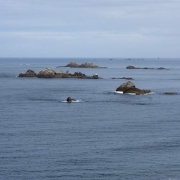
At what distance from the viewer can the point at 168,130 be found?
68.4 metres

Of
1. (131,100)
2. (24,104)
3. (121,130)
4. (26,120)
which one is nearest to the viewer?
(121,130)

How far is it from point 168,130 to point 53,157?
23.1m

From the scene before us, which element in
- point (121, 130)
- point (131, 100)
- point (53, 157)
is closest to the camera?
point (53, 157)

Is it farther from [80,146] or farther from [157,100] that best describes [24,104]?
[80,146]

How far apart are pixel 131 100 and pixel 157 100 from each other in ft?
20.5

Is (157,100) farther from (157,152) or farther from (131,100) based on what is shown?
(157,152)

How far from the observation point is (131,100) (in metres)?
107

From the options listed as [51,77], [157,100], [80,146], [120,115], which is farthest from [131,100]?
[51,77]

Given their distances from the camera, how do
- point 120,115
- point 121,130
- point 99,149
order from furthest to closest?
point 120,115 → point 121,130 → point 99,149

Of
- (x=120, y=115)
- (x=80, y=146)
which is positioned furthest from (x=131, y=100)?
(x=80, y=146)

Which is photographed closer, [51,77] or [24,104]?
[24,104]

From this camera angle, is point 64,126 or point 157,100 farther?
point 157,100

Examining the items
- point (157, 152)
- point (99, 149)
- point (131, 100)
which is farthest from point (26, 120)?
point (131, 100)

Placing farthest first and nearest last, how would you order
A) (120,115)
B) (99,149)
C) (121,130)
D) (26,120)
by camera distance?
(120,115)
(26,120)
(121,130)
(99,149)
